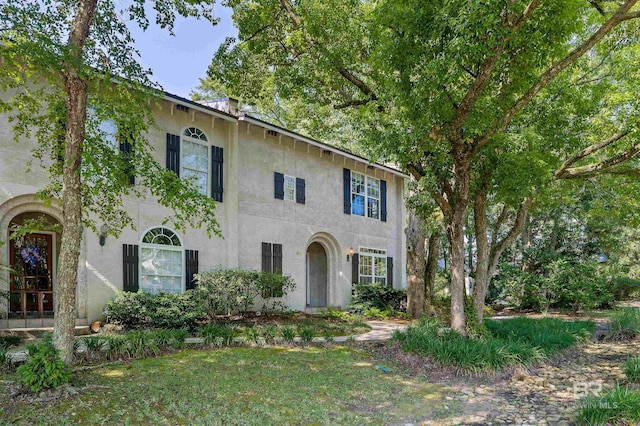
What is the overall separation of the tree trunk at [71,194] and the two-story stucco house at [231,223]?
4.63 feet

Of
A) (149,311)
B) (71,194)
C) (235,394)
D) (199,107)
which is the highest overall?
(199,107)

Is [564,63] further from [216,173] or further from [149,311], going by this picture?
[149,311]

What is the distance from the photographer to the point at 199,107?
40.9ft

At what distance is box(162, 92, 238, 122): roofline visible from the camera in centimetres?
1162

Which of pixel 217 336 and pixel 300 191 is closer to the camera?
pixel 217 336

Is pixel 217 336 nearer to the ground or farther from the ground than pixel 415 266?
nearer to the ground

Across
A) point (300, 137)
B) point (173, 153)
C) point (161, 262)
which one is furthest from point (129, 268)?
point (300, 137)

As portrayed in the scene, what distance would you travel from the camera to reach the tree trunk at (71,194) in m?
6.01

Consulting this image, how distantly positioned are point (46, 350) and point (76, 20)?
14.7 ft

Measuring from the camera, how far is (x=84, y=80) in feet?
20.3

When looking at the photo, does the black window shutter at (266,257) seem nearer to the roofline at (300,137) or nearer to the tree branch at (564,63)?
the roofline at (300,137)

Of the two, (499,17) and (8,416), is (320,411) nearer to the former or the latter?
(8,416)

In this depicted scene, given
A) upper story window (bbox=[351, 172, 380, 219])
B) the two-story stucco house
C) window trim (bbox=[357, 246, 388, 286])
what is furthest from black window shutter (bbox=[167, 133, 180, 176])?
window trim (bbox=[357, 246, 388, 286])

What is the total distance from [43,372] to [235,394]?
2360 millimetres
